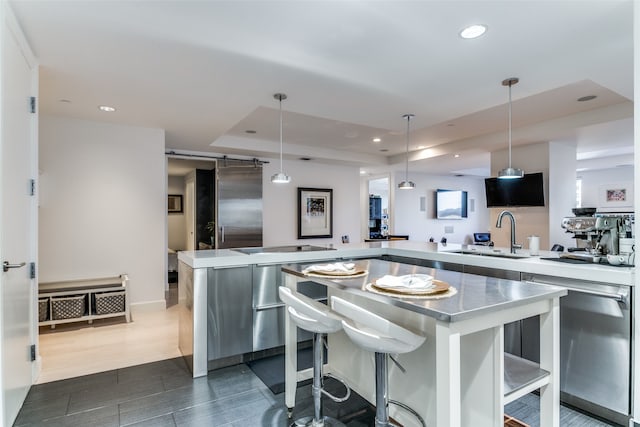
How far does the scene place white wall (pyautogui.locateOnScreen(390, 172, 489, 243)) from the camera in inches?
329

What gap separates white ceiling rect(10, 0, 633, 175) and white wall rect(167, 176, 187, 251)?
155 inches

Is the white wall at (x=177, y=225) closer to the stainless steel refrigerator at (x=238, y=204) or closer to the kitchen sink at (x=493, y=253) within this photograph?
the stainless steel refrigerator at (x=238, y=204)

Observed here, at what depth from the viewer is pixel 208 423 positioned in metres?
2.10

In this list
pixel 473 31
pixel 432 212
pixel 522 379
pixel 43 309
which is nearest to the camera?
pixel 522 379

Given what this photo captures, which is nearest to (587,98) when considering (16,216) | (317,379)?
(317,379)

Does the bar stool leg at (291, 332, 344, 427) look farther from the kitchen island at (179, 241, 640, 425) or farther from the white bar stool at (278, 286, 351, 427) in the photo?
the kitchen island at (179, 241, 640, 425)

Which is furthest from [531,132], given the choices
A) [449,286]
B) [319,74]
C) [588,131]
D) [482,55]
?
[449,286]

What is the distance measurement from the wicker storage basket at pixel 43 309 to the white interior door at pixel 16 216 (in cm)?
131

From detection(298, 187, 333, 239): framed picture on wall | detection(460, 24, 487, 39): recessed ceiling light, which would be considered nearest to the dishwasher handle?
detection(460, 24, 487, 39): recessed ceiling light

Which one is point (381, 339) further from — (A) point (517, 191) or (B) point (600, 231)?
(A) point (517, 191)

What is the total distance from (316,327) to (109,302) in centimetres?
330

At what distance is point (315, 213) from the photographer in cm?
694

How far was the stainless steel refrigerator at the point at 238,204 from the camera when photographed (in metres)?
5.88

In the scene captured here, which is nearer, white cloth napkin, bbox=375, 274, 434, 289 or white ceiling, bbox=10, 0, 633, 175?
white cloth napkin, bbox=375, 274, 434, 289
